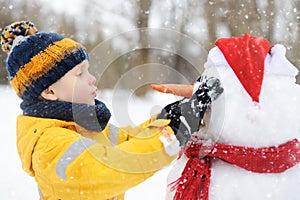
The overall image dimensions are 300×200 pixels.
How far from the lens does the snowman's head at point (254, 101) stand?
0.87 m

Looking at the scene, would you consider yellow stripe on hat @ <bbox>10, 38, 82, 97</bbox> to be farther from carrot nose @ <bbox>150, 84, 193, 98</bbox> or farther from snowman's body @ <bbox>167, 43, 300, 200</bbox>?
snowman's body @ <bbox>167, 43, 300, 200</bbox>

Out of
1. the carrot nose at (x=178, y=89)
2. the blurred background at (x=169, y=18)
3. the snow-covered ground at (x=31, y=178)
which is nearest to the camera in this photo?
the carrot nose at (x=178, y=89)

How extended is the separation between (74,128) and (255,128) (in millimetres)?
425

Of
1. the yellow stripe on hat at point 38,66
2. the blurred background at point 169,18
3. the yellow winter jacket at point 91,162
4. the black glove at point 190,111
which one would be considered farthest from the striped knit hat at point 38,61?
the blurred background at point 169,18

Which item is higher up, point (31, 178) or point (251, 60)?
point (251, 60)

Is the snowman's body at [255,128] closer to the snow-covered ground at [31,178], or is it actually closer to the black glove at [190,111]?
the black glove at [190,111]

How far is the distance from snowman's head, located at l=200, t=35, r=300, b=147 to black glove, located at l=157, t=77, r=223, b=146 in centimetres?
5

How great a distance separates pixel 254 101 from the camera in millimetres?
866

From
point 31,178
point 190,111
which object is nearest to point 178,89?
point 190,111

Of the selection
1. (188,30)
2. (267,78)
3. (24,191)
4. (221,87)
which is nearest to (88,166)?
(221,87)

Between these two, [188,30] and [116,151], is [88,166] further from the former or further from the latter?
[188,30]

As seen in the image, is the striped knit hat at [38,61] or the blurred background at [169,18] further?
the blurred background at [169,18]

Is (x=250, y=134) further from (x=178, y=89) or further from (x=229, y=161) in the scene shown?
(x=178, y=89)

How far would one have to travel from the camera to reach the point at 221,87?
0.86m
